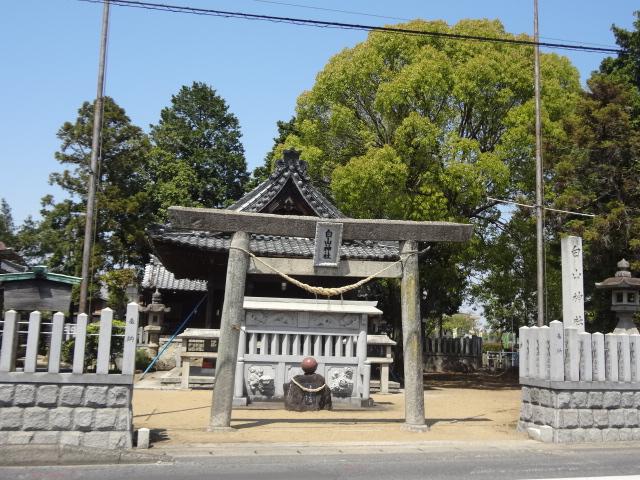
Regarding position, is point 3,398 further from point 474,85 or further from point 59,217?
point 59,217

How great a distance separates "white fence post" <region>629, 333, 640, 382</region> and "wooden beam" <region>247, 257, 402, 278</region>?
4250 millimetres

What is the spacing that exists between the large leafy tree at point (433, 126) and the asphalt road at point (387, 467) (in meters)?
13.1

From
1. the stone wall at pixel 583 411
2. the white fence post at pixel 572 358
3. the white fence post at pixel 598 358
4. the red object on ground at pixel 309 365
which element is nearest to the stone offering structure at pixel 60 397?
the red object on ground at pixel 309 365

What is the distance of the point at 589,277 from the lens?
874 inches

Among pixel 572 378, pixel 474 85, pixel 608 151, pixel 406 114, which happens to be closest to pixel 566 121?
pixel 608 151

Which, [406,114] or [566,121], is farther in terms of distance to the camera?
[406,114]

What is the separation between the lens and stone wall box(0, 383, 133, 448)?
325 inches

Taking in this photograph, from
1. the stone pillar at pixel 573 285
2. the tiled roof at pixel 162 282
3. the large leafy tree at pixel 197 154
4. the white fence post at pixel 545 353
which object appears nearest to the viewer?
the white fence post at pixel 545 353

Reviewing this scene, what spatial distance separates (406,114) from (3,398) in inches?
689

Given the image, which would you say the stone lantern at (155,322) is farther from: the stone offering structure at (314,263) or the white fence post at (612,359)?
the white fence post at (612,359)

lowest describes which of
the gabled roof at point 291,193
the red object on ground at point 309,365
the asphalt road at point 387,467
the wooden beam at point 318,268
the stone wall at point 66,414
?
the asphalt road at point 387,467

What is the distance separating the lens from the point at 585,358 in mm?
10258

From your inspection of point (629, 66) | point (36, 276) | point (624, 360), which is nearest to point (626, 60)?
point (629, 66)

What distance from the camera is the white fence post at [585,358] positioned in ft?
33.5
